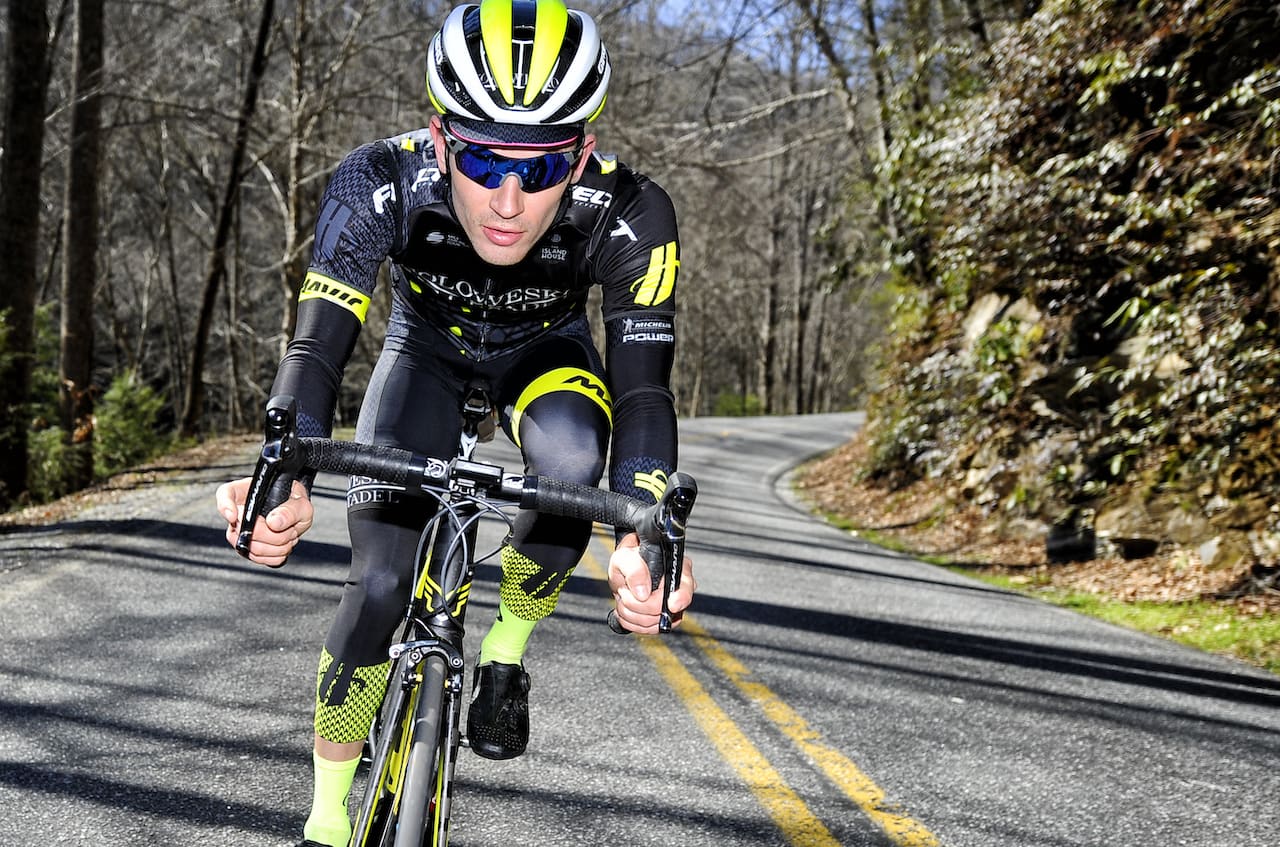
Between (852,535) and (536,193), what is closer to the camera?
(536,193)

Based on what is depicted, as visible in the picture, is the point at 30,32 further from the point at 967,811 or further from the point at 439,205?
the point at 967,811

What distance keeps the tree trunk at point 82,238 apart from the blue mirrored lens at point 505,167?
13761mm

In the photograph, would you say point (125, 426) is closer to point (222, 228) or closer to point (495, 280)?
point (222, 228)

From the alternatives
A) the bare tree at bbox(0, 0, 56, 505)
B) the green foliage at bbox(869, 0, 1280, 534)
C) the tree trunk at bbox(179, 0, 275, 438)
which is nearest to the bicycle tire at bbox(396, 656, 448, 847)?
the green foliage at bbox(869, 0, 1280, 534)

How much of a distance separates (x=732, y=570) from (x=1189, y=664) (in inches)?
142

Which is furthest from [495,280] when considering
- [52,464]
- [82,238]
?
[82,238]

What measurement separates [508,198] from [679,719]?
3064 millimetres

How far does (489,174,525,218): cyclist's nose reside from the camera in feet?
8.45

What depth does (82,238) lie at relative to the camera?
48.8 feet

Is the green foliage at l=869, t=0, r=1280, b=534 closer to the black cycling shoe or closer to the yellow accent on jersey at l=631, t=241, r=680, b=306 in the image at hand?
the yellow accent on jersey at l=631, t=241, r=680, b=306

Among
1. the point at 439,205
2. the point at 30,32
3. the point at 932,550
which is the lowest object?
the point at 932,550

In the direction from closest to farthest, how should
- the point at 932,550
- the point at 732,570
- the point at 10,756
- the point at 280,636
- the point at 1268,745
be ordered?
1. the point at 10,756
2. the point at 1268,745
3. the point at 280,636
4. the point at 732,570
5. the point at 932,550

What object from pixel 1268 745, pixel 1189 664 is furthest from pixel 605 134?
pixel 1268 745

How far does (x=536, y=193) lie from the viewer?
8.59ft
